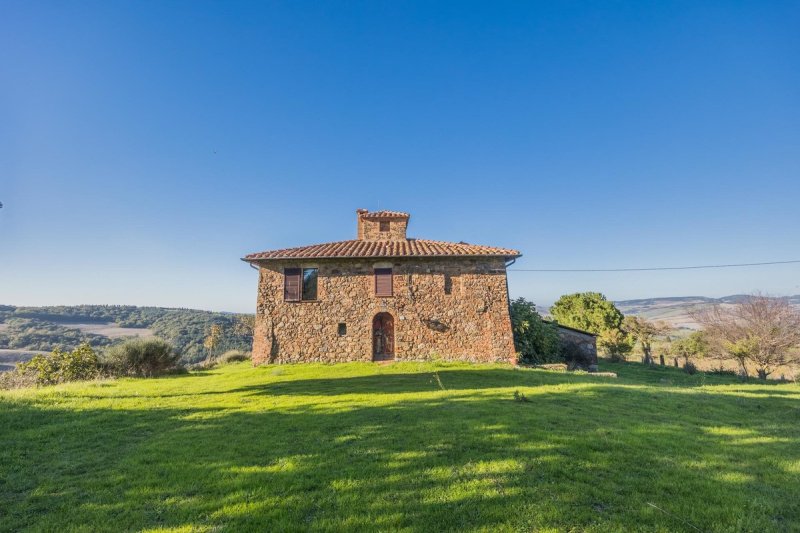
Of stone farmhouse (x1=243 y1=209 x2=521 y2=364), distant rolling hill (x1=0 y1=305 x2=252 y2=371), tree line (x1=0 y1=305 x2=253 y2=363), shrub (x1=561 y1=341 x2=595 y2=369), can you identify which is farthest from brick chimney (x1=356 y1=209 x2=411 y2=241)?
distant rolling hill (x1=0 y1=305 x2=252 y2=371)

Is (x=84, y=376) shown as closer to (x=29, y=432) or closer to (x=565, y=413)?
(x=29, y=432)

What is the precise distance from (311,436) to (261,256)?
41.3 ft

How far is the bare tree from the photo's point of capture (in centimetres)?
1820

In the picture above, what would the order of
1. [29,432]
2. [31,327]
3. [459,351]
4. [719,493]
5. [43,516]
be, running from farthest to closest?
[31,327], [459,351], [29,432], [719,493], [43,516]

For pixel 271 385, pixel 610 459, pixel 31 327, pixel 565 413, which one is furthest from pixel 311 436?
pixel 31 327

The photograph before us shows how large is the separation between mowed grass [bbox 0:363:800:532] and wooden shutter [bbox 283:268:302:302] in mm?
8303

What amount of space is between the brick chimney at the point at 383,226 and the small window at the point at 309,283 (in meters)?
4.72

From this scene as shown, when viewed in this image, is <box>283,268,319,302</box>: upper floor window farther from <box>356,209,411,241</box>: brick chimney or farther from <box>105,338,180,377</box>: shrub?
<box>105,338,180,377</box>: shrub

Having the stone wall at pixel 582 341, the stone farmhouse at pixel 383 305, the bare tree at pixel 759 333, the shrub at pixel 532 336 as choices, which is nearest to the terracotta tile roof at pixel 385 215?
the stone farmhouse at pixel 383 305

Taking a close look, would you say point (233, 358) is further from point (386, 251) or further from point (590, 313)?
point (590, 313)

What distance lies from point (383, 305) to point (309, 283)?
376cm

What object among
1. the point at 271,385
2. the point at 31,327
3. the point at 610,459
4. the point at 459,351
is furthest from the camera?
the point at 31,327

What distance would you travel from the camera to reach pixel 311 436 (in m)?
5.40

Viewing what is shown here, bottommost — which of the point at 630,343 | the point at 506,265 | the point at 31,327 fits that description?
the point at 630,343
